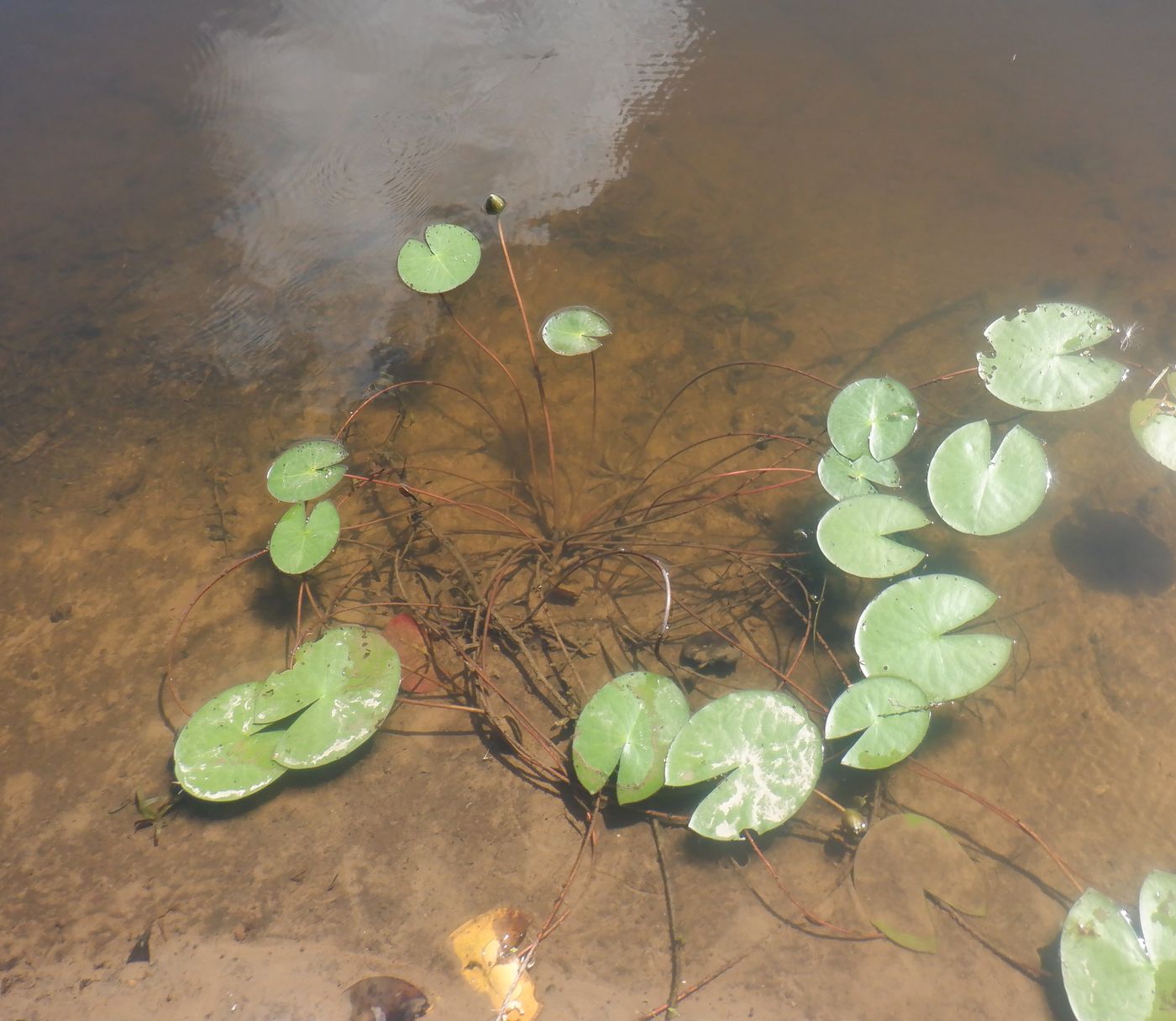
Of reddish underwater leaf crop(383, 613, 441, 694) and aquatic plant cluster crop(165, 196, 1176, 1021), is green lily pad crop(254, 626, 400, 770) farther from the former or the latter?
reddish underwater leaf crop(383, 613, 441, 694)

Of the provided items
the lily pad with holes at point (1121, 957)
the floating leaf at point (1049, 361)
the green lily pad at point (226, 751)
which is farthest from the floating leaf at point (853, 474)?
the green lily pad at point (226, 751)

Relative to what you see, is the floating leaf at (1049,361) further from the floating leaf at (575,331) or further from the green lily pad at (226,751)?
the green lily pad at (226,751)

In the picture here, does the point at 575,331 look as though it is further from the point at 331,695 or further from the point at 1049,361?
the point at 1049,361

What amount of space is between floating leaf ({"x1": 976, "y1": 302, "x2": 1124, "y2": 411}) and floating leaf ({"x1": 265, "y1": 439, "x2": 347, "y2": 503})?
2.09m

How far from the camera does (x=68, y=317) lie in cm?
297

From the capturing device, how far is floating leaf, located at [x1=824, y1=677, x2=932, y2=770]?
1886mm

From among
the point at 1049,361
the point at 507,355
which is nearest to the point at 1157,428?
the point at 1049,361

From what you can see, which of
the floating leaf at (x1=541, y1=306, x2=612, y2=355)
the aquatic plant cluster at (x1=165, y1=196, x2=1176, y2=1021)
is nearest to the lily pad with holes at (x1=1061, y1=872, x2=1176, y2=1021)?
the aquatic plant cluster at (x1=165, y1=196, x2=1176, y2=1021)

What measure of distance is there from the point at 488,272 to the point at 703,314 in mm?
890

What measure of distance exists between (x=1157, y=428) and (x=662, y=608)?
5.31ft

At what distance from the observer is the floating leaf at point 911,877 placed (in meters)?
1.86

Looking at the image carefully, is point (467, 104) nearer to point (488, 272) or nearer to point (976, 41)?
point (488, 272)

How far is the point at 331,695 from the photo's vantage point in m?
2.00

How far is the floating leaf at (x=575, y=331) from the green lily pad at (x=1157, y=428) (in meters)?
1.71
